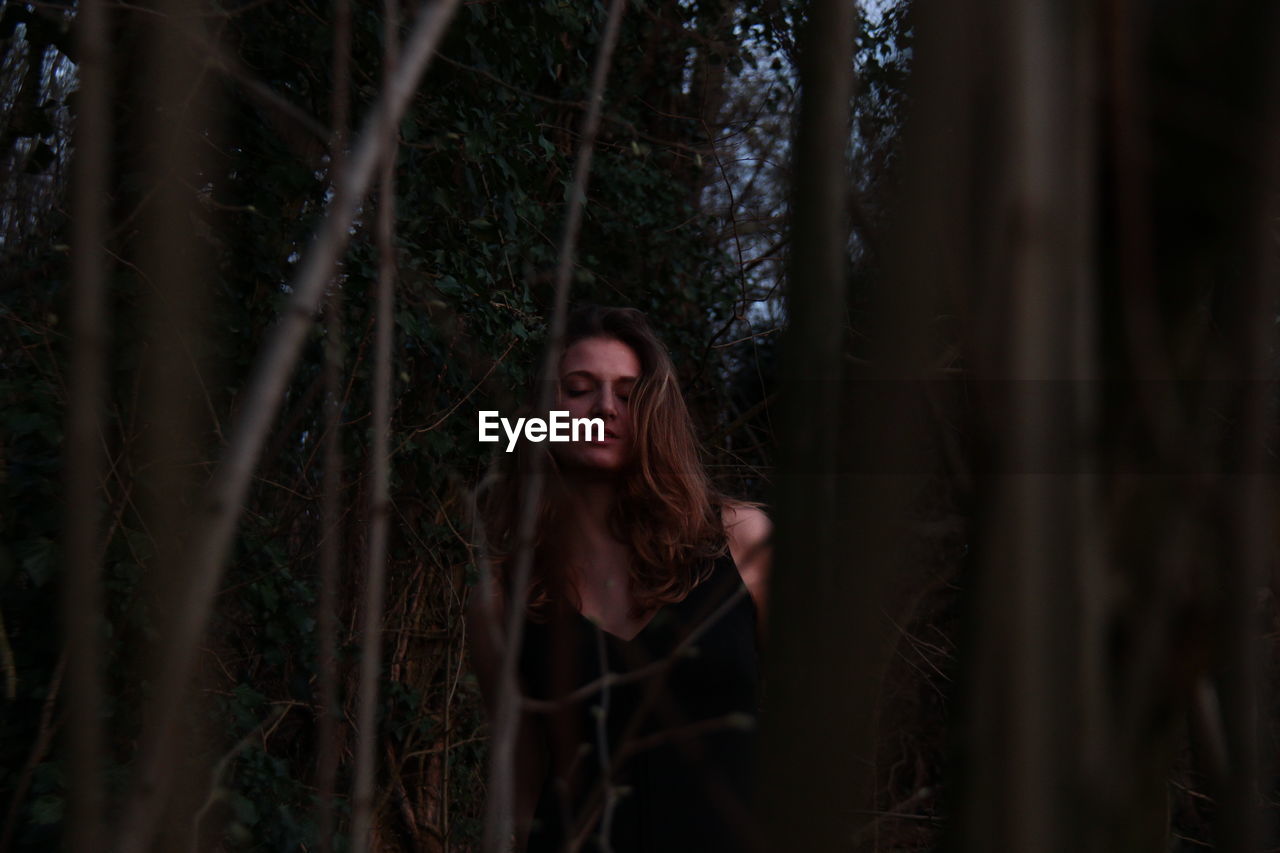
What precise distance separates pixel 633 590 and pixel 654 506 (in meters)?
0.16

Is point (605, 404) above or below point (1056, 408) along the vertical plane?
above

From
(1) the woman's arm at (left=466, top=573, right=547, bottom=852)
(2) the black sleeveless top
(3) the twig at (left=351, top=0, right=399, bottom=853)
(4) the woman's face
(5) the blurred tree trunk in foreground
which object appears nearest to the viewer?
(5) the blurred tree trunk in foreground

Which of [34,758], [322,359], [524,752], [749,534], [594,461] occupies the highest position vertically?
[322,359]

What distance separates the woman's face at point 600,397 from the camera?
6.80 ft

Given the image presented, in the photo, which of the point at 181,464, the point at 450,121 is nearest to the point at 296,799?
the point at 450,121

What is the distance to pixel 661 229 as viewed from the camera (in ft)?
14.5

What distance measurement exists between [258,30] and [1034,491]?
8.40 ft

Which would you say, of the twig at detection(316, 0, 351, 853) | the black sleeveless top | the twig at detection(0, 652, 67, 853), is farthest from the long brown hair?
the twig at detection(316, 0, 351, 853)

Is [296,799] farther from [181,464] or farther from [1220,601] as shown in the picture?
[1220,601]

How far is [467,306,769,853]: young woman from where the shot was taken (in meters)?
1.83

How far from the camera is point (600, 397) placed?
2098mm

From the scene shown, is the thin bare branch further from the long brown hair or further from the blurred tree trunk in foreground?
the long brown hair

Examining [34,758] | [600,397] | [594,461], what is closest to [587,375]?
[600,397]

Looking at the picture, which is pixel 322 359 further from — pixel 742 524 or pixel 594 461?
pixel 742 524
